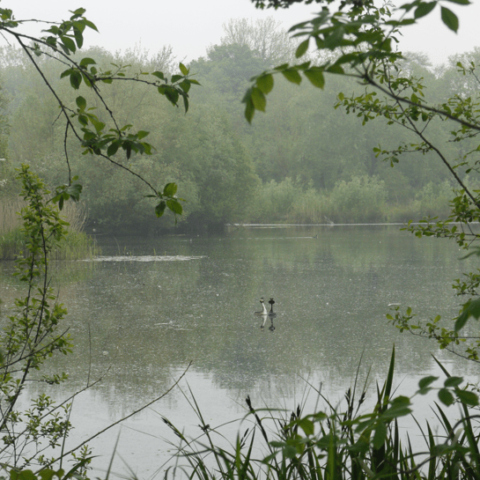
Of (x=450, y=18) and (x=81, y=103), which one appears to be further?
(x=81, y=103)

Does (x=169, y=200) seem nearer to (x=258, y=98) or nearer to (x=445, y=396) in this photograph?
(x=258, y=98)

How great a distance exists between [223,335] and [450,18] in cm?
506

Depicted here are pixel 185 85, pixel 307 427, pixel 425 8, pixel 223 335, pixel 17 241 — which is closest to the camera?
pixel 425 8

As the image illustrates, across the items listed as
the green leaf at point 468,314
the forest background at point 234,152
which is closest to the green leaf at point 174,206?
the green leaf at point 468,314

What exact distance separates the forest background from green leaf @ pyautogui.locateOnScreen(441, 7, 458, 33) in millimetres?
7646

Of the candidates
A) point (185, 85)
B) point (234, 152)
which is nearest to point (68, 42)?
point (185, 85)

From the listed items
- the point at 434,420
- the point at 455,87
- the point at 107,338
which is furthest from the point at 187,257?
the point at 455,87

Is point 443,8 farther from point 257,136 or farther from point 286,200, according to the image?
point 257,136

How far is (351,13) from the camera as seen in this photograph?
1.67 m

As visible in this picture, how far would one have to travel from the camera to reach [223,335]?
568cm

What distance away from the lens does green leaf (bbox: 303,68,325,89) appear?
2.61 ft

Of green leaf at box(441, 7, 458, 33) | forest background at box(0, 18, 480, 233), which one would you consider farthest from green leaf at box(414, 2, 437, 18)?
forest background at box(0, 18, 480, 233)

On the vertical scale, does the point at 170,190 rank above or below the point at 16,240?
above

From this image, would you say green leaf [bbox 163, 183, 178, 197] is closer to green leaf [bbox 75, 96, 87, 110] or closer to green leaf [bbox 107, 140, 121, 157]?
green leaf [bbox 107, 140, 121, 157]
